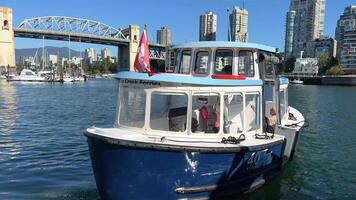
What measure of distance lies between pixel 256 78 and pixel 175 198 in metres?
4.17

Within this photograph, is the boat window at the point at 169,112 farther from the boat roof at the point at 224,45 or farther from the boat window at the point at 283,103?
the boat window at the point at 283,103

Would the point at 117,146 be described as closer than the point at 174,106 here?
Yes

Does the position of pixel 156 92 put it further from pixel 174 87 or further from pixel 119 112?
pixel 119 112

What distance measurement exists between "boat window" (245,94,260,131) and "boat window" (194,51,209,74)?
151 centimetres

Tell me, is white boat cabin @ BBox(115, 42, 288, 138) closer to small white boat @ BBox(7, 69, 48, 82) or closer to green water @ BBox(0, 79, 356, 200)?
green water @ BBox(0, 79, 356, 200)

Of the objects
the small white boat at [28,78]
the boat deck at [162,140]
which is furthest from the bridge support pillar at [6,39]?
the boat deck at [162,140]

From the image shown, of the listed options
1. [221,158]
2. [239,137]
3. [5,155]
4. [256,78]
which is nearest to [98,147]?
[221,158]

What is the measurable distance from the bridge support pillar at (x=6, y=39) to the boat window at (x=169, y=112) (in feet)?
448

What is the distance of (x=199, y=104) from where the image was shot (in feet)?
32.4

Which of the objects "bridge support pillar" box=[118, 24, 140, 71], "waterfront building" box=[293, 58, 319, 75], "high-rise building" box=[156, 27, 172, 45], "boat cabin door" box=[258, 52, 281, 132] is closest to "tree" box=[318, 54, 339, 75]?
"waterfront building" box=[293, 58, 319, 75]

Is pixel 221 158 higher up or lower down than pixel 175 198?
higher up

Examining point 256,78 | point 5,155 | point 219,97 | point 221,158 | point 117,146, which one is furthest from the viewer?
point 5,155

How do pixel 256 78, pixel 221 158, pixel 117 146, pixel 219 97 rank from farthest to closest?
pixel 256 78
pixel 219 97
pixel 221 158
pixel 117 146

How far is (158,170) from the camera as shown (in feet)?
29.1
